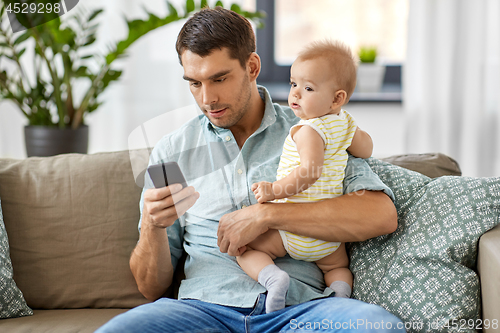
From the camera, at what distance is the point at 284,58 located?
2.93 m

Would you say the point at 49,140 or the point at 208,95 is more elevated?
the point at 208,95

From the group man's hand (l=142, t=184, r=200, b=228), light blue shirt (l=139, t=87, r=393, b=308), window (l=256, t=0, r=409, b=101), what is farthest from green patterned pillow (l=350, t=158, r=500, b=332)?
window (l=256, t=0, r=409, b=101)

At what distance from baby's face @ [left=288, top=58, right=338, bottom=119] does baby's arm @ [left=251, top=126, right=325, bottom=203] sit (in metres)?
0.05

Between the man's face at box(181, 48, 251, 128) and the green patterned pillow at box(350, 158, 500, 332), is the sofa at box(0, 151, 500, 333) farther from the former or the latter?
the man's face at box(181, 48, 251, 128)

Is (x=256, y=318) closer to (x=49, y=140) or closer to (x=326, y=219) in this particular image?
(x=326, y=219)

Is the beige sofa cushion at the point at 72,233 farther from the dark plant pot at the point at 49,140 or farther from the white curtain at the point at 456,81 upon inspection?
the white curtain at the point at 456,81

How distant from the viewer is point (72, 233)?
138 centimetres

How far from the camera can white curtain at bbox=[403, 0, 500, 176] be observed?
8.08ft

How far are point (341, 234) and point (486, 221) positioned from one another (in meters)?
0.35

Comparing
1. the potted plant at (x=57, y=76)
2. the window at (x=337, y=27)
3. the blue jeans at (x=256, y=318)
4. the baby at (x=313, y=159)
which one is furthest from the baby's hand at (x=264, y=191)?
the window at (x=337, y=27)

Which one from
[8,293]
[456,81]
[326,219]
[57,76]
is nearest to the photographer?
[326,219]

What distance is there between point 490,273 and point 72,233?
3.72 feet

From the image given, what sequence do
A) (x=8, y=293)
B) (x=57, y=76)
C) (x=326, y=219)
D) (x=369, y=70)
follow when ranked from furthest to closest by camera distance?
(x=369, y=70) < (x=57, y=76) < (x=8, y=293) < (x=326, y=219)

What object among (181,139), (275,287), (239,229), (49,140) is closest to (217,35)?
(181,139)
